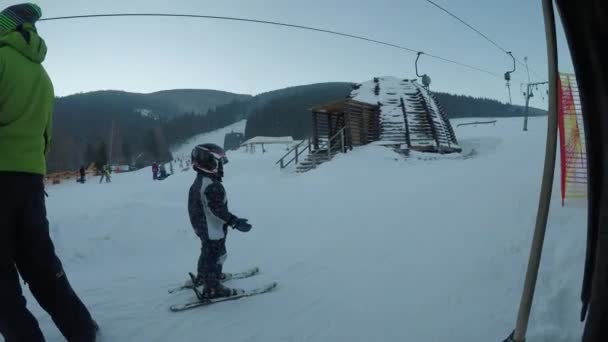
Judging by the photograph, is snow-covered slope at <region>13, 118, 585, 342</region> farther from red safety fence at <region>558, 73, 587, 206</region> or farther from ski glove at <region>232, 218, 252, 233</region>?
ski glove at <region>232, 218, 252, 233</region>

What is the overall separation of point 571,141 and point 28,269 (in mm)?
6264

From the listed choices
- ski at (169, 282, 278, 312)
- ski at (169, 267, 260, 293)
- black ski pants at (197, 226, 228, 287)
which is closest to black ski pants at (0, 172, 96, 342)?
ski at (169, 282, 278, 312)

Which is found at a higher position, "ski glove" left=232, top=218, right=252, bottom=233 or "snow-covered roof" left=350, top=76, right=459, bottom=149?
"snow-covered roof" left=350, top=76, right=459, bottom=149

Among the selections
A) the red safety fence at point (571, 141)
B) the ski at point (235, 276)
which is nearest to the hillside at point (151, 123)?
the red safety fence at point (571, 141)

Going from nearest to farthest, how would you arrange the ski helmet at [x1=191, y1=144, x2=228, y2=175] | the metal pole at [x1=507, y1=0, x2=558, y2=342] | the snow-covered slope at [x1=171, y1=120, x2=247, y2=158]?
the metal pole at [x1=507, y1=0, x2=558, y2=342]
the ski helmet at [x1=191, y1=144, x2=228, y2=175]
the snow-covered slope at [x1=171, y1=120, x2=247, y2=158]

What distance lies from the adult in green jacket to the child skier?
1348mm

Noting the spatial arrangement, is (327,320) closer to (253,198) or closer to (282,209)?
(282,209)

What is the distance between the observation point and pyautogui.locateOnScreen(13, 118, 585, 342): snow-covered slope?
9.32 feet

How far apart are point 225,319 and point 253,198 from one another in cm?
1076

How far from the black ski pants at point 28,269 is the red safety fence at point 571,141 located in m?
5.67

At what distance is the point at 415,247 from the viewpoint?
16.3ft

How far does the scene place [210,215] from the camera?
381 centimetres

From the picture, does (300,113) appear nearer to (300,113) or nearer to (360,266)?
(300,113)

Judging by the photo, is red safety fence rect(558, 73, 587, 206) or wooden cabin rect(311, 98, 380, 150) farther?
wooden cabin rect(311, 98, 380, 150)
